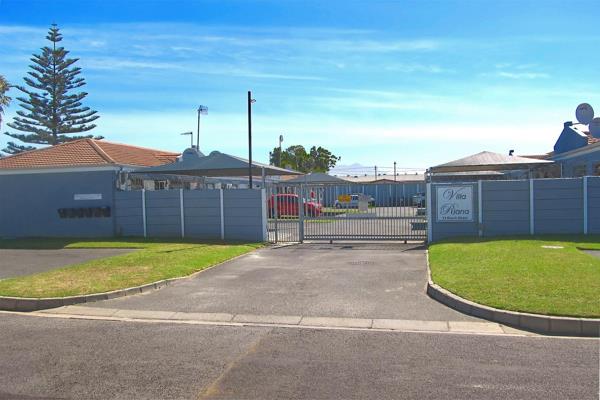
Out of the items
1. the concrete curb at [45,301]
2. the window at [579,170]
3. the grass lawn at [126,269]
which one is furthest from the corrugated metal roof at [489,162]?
the concrete curb at [45,301]

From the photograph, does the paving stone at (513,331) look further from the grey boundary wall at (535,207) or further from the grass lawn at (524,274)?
the grey boundary wall at (535,207)

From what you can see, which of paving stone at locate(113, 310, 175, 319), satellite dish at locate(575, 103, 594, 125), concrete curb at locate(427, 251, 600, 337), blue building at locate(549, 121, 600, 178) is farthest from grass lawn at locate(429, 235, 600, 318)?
satellite dish at locate(575, 103, 594, 125)

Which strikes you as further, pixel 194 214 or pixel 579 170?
pixel 579 170

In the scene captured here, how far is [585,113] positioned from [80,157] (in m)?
22.5

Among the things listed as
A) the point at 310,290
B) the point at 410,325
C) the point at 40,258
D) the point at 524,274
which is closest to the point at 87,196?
the point at 40,258

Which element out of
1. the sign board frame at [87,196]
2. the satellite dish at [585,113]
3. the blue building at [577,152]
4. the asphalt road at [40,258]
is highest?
the satellite dish at [585,113]

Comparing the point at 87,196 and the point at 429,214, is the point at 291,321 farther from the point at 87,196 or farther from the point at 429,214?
the point at 87,196

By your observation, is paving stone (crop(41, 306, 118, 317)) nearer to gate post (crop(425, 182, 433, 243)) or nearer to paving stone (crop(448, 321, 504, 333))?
paving stone (crop(448, 321, 504, 333))

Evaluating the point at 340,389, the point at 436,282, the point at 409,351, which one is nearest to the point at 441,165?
the point at 436,282

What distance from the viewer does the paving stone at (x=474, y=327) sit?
6.68 m

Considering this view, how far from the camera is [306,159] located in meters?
69.0

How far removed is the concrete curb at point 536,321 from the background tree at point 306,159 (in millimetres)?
59001

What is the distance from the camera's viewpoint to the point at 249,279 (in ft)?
34.7

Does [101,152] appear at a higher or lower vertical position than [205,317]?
higher
